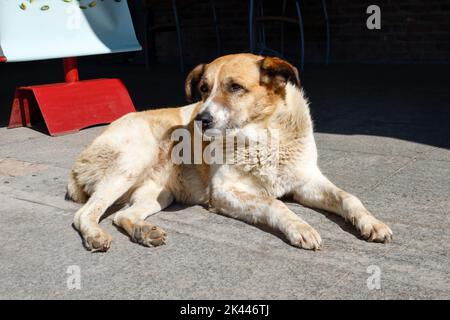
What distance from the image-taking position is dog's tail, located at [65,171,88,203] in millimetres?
3486

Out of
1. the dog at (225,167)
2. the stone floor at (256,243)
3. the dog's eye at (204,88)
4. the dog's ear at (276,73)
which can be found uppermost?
the dog's ear at (276,73)

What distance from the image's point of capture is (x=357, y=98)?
655cm

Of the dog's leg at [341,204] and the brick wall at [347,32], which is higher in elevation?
the brick wall at [347,32]

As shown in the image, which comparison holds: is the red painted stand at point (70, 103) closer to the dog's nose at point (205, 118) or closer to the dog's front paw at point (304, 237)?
the dog's nose at point (205, 118)

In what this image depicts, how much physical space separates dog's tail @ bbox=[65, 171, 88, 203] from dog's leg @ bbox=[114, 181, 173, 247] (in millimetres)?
338

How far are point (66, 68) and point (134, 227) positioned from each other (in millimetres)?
3481

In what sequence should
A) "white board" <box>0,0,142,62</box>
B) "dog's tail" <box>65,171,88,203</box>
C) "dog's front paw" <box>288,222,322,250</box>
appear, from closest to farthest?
1. "dog's front paw" <box>288,222,322,250</box>
2. "dog's tail" <box>65,171,88,203</box>
3. "white board" <box>0,0,142,62</box>

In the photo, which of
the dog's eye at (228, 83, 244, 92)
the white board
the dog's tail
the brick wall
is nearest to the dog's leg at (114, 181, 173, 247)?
the dog's tail

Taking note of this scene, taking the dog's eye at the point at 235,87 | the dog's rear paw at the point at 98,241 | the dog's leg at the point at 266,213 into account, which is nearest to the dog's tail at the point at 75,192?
the dog's rear paw at the point at 98,241

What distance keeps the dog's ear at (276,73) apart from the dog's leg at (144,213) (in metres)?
0.96

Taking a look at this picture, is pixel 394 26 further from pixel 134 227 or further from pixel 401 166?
pixel 134 227

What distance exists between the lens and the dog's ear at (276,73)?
3.21 metres

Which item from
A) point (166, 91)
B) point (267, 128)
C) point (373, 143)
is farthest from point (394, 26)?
point (267, 128)

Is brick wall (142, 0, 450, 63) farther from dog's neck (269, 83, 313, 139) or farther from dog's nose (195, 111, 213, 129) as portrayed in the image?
dog's nose (195, 111, 213, 129)
